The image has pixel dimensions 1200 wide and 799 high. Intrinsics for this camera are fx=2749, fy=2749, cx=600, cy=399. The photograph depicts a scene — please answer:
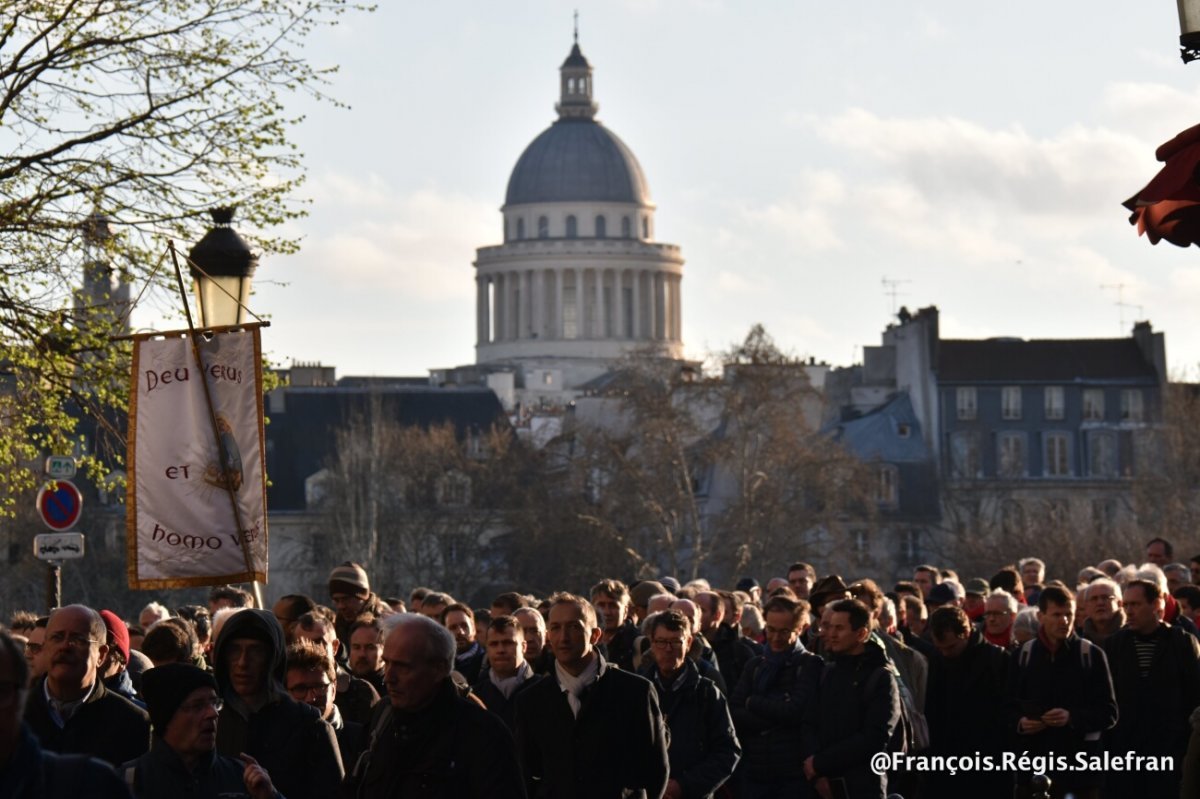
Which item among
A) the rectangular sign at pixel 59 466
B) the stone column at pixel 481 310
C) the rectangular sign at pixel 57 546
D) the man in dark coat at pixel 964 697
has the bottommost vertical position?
the man in dark coat at pixel 964 697

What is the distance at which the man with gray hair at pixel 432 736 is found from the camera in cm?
929

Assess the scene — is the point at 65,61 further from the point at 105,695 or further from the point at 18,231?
the point at 105,695

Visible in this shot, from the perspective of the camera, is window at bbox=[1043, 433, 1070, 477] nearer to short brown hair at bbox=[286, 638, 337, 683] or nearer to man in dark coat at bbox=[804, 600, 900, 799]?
man in dark coat at bbox=[804, 600, 900, 799]

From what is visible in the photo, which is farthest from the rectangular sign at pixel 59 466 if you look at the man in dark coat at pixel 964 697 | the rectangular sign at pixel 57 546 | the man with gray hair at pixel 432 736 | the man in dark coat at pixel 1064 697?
the man with gray hair at pixel 432 736

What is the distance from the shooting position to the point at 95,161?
862 inches

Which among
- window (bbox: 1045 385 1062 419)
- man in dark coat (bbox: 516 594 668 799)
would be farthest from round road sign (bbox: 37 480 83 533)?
window (bbox: 1045 385 1062 419)

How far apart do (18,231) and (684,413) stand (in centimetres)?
6290

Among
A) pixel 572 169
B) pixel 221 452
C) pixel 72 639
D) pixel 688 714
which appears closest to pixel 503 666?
pixel 688 714

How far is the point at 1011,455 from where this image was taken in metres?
107

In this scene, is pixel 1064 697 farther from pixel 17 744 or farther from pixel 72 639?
pixel 17 744

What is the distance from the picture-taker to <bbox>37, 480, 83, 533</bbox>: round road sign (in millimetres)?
23188

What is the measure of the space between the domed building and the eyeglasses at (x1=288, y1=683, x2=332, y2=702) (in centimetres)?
16399

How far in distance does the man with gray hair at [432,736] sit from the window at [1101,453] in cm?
10015

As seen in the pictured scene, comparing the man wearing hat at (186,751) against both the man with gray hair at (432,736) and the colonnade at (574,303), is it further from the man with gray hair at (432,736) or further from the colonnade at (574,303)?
the colonnade at (574,303)
